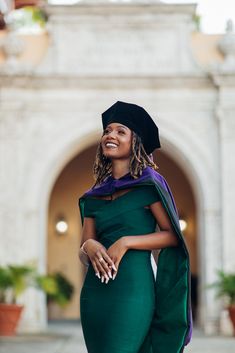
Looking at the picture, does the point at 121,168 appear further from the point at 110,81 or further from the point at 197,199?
the point at 197,199

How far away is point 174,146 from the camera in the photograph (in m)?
13.6

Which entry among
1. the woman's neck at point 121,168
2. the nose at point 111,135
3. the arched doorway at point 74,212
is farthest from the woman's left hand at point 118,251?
the arched doorway at point 74,212

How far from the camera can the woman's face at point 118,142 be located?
3121 millimetres

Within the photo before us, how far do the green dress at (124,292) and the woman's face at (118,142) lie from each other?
5.7 inches

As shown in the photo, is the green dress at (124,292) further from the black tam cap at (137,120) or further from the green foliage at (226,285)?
the green foliage at (226,285)

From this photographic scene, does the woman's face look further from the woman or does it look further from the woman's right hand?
the woman's right hand

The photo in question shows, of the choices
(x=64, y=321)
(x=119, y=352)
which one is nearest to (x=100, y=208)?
(x=119, y=352)

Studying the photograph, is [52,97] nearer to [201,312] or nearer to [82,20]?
[82,20]

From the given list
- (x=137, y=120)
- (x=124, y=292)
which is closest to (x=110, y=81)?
(x=137, y=120)

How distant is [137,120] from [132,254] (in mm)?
493

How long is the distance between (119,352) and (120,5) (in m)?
11.3

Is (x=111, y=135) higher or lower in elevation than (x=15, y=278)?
higher

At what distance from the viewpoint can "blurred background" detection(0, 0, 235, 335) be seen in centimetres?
1350

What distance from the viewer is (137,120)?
3.15 meters
